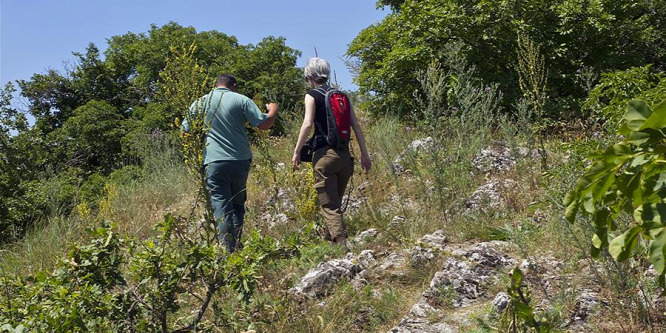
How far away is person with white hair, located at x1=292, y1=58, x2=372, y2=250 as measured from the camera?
17.1ft

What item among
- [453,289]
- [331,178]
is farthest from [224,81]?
[453,289]

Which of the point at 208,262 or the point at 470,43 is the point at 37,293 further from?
the point at 470,43

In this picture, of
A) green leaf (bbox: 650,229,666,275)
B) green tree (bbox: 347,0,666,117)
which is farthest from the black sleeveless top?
green tree (bbox: 347,0,666,117)

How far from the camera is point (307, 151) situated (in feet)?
17.9

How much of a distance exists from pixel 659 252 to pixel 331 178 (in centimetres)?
414

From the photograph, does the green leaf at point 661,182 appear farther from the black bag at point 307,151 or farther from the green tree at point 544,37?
the green tree at point 544,37

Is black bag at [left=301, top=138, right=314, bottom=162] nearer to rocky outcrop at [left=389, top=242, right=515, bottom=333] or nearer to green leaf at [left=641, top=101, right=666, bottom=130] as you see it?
rocky outcrop at [left=389, top=242, right=515, bottom=333]

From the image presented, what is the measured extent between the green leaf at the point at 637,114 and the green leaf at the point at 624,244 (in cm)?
23

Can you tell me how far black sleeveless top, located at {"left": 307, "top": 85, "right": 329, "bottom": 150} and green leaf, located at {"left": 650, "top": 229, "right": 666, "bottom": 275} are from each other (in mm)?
4071

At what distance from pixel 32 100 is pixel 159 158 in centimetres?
917

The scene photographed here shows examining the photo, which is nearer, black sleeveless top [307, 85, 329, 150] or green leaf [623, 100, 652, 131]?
green leaf [623, 100, 652, 131]

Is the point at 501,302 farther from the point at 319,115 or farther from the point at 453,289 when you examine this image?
the point at 319,115

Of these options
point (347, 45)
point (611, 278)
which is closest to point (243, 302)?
point (611, 278)

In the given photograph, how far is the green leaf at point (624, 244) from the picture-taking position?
4.44 feet
